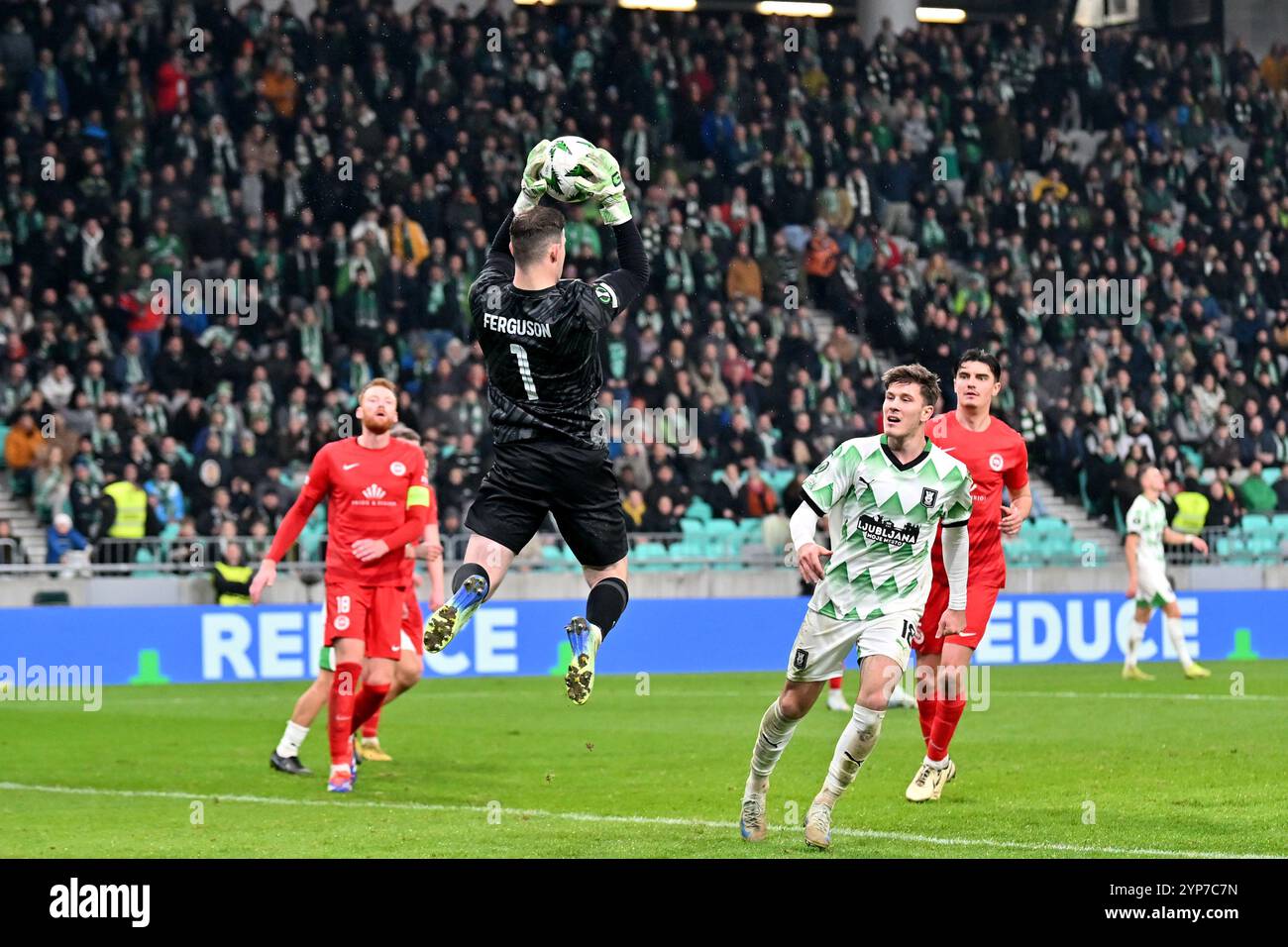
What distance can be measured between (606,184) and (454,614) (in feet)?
5.95

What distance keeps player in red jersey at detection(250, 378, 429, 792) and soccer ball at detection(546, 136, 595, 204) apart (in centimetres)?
398

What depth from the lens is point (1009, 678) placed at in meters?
20.1

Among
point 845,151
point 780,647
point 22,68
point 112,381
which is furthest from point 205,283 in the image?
point 845,151

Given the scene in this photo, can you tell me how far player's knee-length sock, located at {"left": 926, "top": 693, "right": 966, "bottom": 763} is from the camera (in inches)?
424

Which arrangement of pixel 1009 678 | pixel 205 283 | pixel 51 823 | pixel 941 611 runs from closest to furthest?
pixel 51 823, pixel 941 611, pixel 1009 678, pixel 205 283

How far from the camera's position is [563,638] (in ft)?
69.0

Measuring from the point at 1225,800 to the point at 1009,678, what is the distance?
958cm

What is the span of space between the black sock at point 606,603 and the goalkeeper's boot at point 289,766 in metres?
4.46

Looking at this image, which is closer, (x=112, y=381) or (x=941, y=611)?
(x=941, y=611)

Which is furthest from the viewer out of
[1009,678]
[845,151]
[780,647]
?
[845,151]

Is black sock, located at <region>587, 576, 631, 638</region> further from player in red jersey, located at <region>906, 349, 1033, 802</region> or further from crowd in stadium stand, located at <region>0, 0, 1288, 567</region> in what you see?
crowd in stadium stand, located at <region>0, 0, 1288, 567</region>

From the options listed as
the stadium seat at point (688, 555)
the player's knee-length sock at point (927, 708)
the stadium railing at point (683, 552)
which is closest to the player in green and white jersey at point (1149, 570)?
the stadium railing at point (683, 552)

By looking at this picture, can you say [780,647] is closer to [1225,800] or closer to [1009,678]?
[1009,678]

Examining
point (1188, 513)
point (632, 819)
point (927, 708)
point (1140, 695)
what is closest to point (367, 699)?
point (632, 819)
